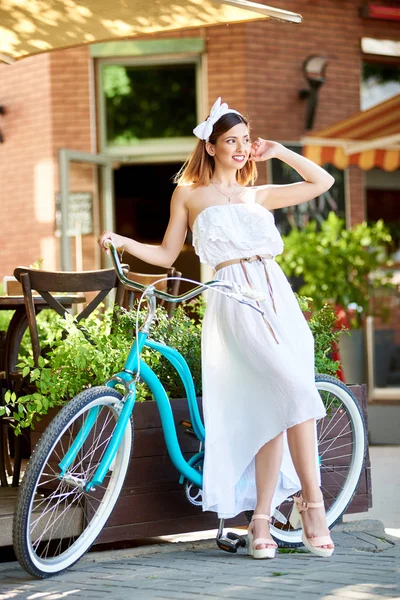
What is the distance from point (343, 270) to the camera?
934cm

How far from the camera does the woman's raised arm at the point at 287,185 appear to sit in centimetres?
452

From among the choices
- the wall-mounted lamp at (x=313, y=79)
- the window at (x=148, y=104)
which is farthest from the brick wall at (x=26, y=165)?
the wall-mounted lamp at (x=313, y=79)

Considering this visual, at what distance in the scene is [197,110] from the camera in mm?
11062

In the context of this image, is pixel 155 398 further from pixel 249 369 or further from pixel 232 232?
pixel 232 232

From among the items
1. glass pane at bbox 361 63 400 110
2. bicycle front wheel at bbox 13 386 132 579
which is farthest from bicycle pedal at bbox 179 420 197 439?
glass pane at bbox 361 63 400 110

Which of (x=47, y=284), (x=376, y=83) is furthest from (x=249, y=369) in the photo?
(x=376, y=83)

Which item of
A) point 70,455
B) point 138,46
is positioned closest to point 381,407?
point 138,46

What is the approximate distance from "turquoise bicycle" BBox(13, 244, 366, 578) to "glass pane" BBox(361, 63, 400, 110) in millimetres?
7786

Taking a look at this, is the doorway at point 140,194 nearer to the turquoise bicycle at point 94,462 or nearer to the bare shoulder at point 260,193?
the bare shoulder at point 260,193

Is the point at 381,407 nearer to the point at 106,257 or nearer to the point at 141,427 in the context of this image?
the point at 106,257

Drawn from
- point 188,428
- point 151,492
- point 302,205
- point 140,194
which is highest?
point 140,194

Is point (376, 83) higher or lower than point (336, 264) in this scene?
higher

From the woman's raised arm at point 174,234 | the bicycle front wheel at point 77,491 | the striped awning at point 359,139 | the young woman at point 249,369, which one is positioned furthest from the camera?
the striped awning at point 359,139

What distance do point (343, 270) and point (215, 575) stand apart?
5.62m
